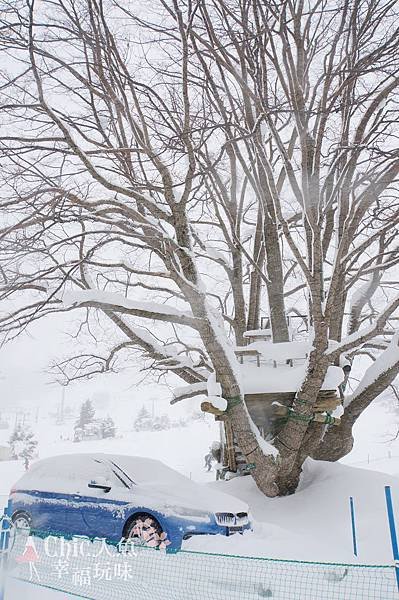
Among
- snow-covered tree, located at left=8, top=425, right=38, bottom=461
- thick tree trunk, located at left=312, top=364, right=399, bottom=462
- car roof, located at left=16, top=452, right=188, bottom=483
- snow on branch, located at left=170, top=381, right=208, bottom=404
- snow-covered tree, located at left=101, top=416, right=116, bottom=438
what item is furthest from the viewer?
snow-covered tree, located at left=101, top=416, right=116, bottom=438

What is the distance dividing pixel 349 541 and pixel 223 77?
27.4 feet

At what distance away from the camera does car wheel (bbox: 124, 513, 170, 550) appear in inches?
222

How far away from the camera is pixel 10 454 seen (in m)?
48.3

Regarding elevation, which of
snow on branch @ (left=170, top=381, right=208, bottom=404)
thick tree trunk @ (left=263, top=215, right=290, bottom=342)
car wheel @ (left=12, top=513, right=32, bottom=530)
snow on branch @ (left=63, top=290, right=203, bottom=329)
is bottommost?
car wheel @ (left=12, top=513, right=32, bottom=530)

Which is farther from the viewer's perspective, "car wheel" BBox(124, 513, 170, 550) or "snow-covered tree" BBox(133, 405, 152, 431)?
"snow-covered tree" BBox(133, 405, 152, 431)

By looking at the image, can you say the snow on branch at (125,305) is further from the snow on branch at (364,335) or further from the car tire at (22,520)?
the car tire at (22,520)

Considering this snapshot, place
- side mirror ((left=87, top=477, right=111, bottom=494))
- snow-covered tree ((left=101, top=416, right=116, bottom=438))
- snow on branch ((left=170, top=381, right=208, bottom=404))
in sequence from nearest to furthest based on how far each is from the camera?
side mirror ((left=87, top=477, right=111, bottom=494))
snow on branch ((left=170, top=381, right=208, bottom=404))
snow-covered tree ((left=101, top=416, right=116, bottom=438))

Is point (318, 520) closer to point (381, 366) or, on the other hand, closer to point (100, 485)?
point (381, 366)

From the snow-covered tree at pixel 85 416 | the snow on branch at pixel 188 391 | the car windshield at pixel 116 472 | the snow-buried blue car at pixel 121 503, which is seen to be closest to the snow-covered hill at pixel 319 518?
the snow-buried blue car at pixel 121 503

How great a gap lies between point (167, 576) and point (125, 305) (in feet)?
16.1

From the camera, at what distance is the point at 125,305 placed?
27.0ft

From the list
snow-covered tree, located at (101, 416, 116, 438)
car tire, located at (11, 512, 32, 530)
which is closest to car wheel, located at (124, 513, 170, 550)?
car tire, located at (11, 512, 32, 530)

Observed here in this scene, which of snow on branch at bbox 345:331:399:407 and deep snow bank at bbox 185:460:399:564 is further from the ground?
snow on branch at bbox 345:331:399:407

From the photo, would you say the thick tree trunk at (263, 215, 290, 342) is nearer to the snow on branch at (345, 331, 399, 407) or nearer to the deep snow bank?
the snow on branch at (345, 331, 399, 407)
